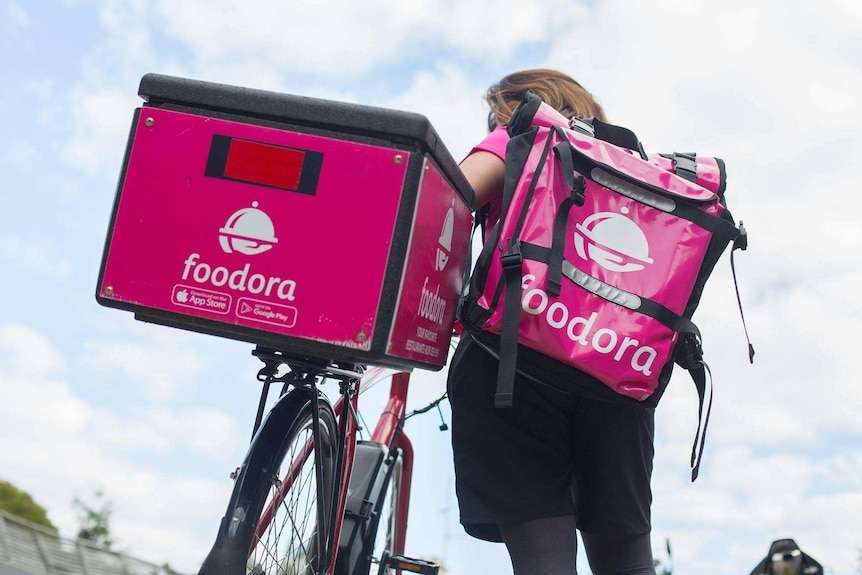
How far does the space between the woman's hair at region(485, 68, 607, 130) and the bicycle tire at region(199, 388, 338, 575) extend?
76 cm

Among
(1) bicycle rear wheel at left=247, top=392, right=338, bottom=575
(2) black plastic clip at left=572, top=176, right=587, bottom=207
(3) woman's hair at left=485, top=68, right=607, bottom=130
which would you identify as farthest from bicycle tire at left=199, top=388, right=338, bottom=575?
(3) woman's hair at left=485, top=68, right=607, bottom=130

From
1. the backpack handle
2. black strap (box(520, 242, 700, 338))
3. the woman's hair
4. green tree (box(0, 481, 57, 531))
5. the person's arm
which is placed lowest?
black strap (box(520, 242, 700, 338))

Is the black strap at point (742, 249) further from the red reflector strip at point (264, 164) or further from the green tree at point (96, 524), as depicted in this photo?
the green tree at point (96, 524)

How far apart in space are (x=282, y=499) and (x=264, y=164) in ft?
2.20

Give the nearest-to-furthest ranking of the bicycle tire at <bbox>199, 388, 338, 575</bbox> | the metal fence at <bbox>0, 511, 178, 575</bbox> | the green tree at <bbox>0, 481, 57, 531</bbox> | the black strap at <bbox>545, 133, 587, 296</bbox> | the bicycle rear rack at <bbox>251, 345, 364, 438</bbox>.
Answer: the bicycle tire at <bbox>199, 388, 338, 575</bbox>, the black strap at <bbox>545, 133, 587, 296</bbox>, the bicycle rear rack at <bbox>251, 345, 364, 438</bbox>, the metal fence at <bbox>0, 511, 178, 575</bbox>, the green tree at <bbox>0, 481, 57, 531</bbox>

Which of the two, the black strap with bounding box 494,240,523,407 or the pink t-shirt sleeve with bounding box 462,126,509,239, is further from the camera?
the pink t-shirt sleeve with bounding box 462,126,509,239

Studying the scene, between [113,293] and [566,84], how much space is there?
1.14m

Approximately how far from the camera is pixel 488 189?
5.90 ft

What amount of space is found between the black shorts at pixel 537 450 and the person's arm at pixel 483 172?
0.96 ft

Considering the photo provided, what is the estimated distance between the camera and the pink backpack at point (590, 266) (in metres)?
1.65

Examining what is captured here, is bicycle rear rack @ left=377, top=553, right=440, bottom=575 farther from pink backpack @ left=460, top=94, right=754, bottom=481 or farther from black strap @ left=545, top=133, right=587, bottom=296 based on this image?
black strap @ left=545, top=133, right=587, bottom=296

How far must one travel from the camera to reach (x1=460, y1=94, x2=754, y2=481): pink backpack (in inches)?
64.8

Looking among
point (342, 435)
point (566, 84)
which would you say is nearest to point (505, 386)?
point (342, 435)

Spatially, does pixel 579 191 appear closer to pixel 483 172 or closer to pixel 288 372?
pixel 483 172
